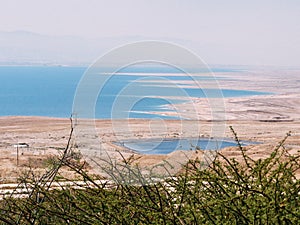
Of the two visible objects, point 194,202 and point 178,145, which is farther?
point 178,145

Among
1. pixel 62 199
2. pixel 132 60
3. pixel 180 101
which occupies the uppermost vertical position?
pixel 132 60

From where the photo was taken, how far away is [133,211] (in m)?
2.41

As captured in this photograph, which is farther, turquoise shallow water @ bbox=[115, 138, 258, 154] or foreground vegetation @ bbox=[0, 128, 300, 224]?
turquoise shallow water @ bbox=[115, 138, 258, 154]

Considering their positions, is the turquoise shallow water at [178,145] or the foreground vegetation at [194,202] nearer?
the foreground vegetation at [194,202]

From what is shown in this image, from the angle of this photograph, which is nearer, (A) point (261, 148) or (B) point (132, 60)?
(B) point (132, 60)

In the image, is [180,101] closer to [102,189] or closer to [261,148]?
[102,189]

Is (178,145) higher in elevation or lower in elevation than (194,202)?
higher

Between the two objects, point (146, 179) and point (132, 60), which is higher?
point (132, 60)

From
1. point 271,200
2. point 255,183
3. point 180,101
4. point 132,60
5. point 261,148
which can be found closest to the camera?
point 271,200

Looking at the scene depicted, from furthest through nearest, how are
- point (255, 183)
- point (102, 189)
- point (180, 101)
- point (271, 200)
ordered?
point (180, 101), point (102, 189), point (255, 183), point (271, 200)

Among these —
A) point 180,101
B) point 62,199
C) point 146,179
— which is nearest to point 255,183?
point 146,179

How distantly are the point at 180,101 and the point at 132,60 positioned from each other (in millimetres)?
1272

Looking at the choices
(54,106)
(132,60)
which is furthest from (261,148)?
(54,106)

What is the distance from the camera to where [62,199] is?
8.93 feet
